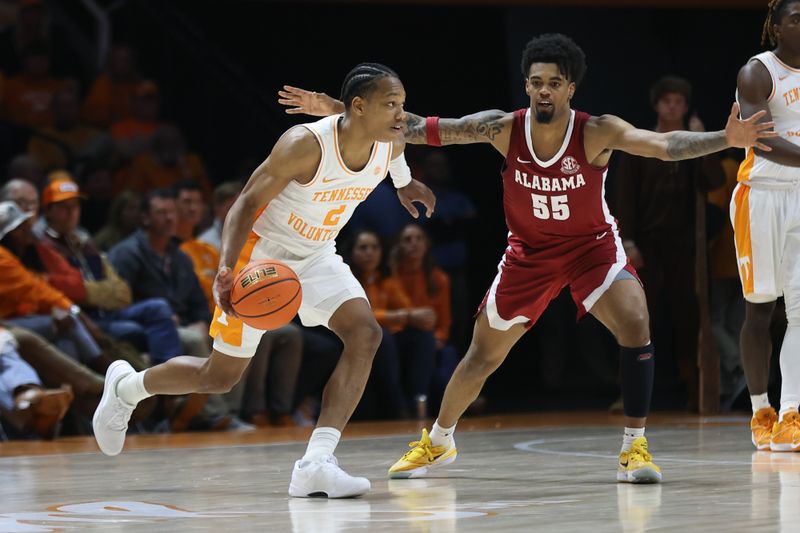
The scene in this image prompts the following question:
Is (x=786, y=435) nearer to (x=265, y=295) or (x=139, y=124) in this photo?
(x=265, y=295)

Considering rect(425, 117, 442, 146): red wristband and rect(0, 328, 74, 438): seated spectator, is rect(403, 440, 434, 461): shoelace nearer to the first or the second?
rect(425, 117, 442, 146): red wristband

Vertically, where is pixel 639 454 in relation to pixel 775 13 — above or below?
below

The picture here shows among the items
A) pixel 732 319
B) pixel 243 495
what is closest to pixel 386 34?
pixel 732 319

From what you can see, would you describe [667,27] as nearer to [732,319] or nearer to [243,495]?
[732,319]

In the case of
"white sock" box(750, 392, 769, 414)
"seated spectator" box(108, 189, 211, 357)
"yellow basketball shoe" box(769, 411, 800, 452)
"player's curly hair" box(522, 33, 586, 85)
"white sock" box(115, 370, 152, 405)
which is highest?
"player's curly hair" box(522, 33, 586, 85)

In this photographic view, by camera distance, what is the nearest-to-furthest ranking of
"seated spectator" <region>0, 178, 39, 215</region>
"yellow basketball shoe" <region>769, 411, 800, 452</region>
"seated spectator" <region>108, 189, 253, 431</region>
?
"yellow basketball shoe" <region>769, 411, 800, 452</region>, "seated spectator" <region>0, 178, 39, 215</region>, "seated spectator" <region>108, 189, 253, 431</region>

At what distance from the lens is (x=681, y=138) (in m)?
5.04

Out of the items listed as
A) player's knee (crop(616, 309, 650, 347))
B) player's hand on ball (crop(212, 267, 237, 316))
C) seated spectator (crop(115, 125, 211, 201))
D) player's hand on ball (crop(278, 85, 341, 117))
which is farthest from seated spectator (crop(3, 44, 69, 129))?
player's knee (crop(616, 309, 650, 347))

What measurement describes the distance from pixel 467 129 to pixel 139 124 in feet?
17.9

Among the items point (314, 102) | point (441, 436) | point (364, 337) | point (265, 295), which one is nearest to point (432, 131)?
point (314, 102)

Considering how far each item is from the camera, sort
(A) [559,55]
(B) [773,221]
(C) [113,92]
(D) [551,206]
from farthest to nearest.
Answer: (C) [113,92], (B) [773,221], (D) [551,206], (A) [559,55]

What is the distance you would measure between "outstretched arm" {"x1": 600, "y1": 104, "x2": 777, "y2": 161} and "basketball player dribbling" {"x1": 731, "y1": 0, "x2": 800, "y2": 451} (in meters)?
1.42

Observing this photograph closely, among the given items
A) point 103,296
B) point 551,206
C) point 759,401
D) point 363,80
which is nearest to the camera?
point 363,80

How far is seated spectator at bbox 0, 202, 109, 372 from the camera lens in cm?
806
